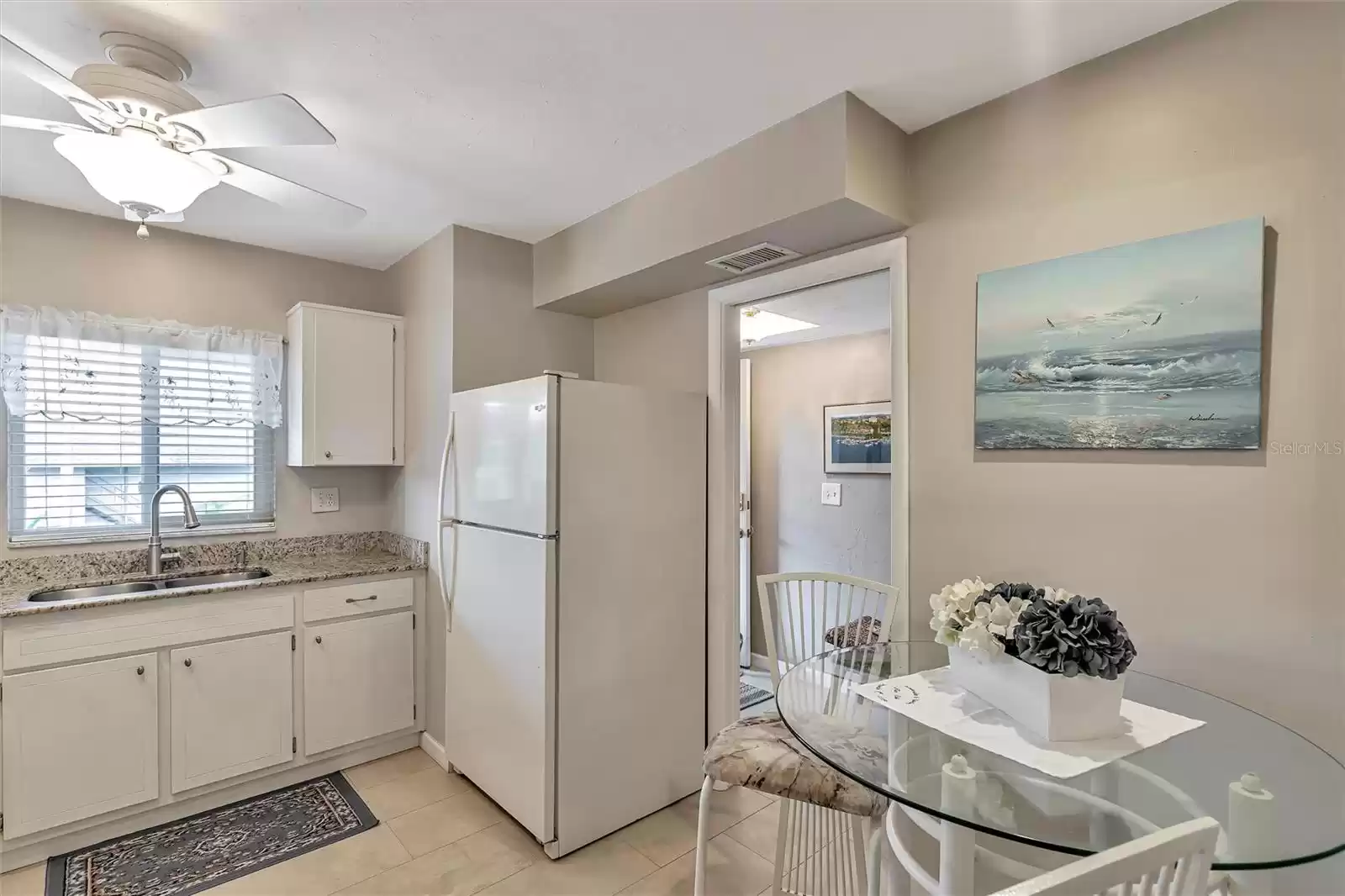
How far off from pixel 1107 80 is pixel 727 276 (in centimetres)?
129

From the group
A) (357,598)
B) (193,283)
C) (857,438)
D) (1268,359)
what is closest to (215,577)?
(357,598)

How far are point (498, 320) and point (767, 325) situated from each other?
167 centimetres

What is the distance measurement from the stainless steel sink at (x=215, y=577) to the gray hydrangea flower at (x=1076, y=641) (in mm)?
2883

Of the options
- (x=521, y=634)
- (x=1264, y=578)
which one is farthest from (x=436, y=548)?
(x=1264, y=578)

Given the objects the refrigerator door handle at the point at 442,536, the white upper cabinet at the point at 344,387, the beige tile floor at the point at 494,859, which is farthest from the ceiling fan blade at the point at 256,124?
the beige tile floor at the point at 494,859

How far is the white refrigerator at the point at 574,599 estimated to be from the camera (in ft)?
7.18

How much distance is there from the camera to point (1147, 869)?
2.46ft

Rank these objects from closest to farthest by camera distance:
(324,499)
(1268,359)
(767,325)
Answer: (1268,359), (324,499), (767,325)

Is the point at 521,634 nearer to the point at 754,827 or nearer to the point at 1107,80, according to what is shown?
the point at 754,827

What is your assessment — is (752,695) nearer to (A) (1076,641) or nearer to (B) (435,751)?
(B) (435,751)

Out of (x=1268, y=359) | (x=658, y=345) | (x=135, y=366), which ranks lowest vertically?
(x=1268, y=359)

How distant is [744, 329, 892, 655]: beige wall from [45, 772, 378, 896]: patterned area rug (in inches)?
102

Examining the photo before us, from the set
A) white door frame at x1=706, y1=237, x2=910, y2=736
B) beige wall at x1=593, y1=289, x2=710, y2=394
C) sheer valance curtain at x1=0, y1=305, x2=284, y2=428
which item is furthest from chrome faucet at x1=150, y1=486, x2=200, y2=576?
white door frame at x1=706, y1=237, x2=910, y2=736

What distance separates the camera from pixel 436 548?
2.90 meters
